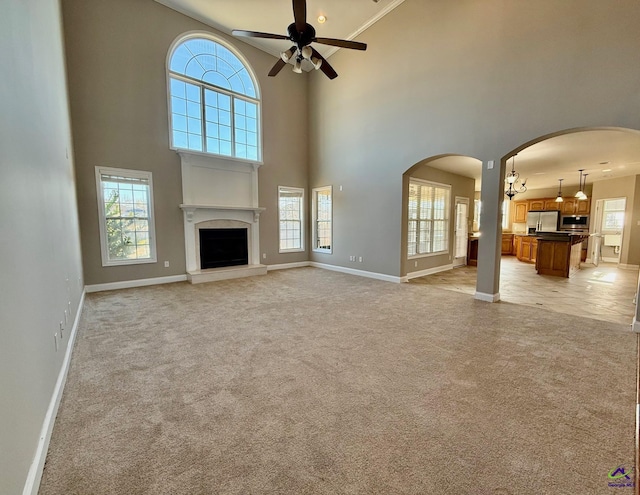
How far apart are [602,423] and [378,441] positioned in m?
1.49

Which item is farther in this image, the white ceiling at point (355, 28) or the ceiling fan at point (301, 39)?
the white ceiling at point (355, 28)

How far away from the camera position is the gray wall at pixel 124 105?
15.7 ft

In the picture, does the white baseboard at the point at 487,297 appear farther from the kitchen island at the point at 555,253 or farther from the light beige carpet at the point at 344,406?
the kitchen island at the point at 555,253

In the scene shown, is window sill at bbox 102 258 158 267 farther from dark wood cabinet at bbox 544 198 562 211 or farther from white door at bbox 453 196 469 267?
dark wood cabinet at bbox 544 198 562 211

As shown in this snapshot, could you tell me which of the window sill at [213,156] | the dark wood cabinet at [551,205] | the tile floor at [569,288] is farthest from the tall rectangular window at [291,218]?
the dark wood cabinet at [551,205]

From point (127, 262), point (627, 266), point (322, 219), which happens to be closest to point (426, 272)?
point (322, 219)

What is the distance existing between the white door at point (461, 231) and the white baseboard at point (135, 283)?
7347 mm

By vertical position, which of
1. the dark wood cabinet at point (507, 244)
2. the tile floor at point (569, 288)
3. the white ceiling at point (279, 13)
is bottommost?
the tile floor at point (569, 288)

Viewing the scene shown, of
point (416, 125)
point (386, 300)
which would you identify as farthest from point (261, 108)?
point (386, 300)

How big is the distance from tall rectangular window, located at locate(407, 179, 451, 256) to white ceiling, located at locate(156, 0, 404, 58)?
3599 mm

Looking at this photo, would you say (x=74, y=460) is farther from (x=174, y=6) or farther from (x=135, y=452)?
(x=174, y=6)

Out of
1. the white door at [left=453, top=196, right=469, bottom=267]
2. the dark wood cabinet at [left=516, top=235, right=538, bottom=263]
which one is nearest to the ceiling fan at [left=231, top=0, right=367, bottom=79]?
the white door at [left=453, top=196, right=469, bottom=267]

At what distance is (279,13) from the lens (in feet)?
19.1

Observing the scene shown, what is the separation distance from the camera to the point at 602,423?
1.79m
